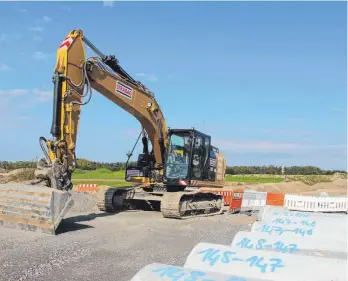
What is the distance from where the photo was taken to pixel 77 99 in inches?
427

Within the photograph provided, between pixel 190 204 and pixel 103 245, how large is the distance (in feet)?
17.7

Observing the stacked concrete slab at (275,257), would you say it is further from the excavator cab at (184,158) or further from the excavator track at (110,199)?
the excavator track at (110,199)

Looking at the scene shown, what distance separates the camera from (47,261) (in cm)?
670

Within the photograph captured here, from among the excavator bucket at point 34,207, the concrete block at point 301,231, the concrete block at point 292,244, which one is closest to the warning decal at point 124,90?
the excavator bucket at point 34,207

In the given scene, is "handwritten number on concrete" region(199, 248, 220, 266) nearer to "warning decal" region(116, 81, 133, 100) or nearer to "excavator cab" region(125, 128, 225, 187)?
"warning decal" region(116, 81, 133, 100)

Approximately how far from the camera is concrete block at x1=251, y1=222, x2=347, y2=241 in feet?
19.6

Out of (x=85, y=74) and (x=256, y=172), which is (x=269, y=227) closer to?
(x=85, y=74)

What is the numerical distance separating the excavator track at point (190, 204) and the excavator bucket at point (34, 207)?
3.69 m

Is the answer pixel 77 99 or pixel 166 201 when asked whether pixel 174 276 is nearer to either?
pixel 77 99

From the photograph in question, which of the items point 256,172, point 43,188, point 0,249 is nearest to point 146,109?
point 43,188

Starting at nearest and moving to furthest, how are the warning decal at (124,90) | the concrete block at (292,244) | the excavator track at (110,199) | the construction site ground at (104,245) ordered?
the concrete block at (292,244), the construction site ground at (104,245), the warning decal at (124,90), the excavator track at (110,199)

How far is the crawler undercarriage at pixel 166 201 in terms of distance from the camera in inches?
488

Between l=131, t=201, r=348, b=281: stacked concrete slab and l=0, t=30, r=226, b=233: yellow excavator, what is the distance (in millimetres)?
5113

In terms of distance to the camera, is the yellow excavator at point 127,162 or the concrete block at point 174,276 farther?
the yellow excavator at point 127,162
